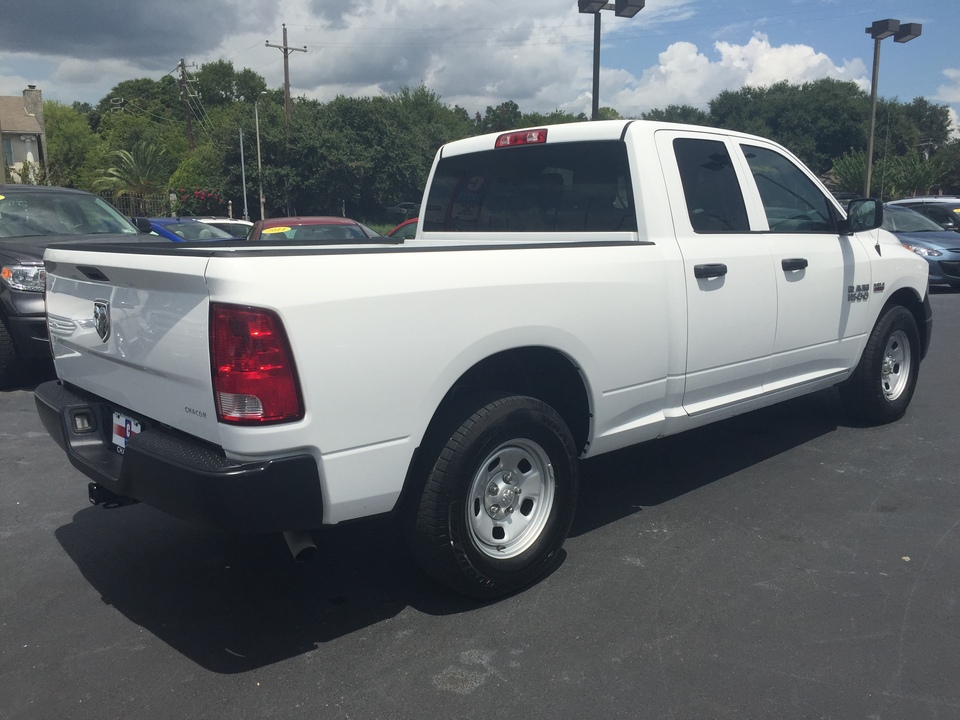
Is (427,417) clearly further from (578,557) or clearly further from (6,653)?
(6,653)

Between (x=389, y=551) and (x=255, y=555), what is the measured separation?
2.04ft

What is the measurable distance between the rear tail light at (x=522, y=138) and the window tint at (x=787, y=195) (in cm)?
114

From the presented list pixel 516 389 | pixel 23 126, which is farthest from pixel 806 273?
pixel 23 126

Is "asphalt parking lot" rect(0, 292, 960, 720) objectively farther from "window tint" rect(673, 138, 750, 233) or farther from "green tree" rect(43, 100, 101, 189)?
"green tree" rect(43, 100, 101, 189)

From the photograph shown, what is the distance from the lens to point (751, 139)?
4855mm

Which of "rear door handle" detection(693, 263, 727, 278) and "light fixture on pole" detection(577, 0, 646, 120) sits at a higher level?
"light fixture on pole" detection(577, 0, 646, 120)

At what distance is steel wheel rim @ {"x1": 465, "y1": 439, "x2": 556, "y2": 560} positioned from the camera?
3398mm

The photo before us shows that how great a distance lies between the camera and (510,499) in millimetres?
3525

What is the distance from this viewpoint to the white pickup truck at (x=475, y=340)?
276cm

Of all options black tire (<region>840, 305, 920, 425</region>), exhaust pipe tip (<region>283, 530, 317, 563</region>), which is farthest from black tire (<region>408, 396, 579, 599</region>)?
black tire (<region>840, 305, 920, 425</region>)

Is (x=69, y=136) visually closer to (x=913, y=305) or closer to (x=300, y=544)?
(x=913, y=305)

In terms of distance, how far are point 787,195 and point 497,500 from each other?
2.80m

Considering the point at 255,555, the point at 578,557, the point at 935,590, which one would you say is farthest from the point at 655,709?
the point at 255,555

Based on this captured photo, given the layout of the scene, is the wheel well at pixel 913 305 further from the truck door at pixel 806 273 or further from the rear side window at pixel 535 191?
the rear side window at pixel 535 191
